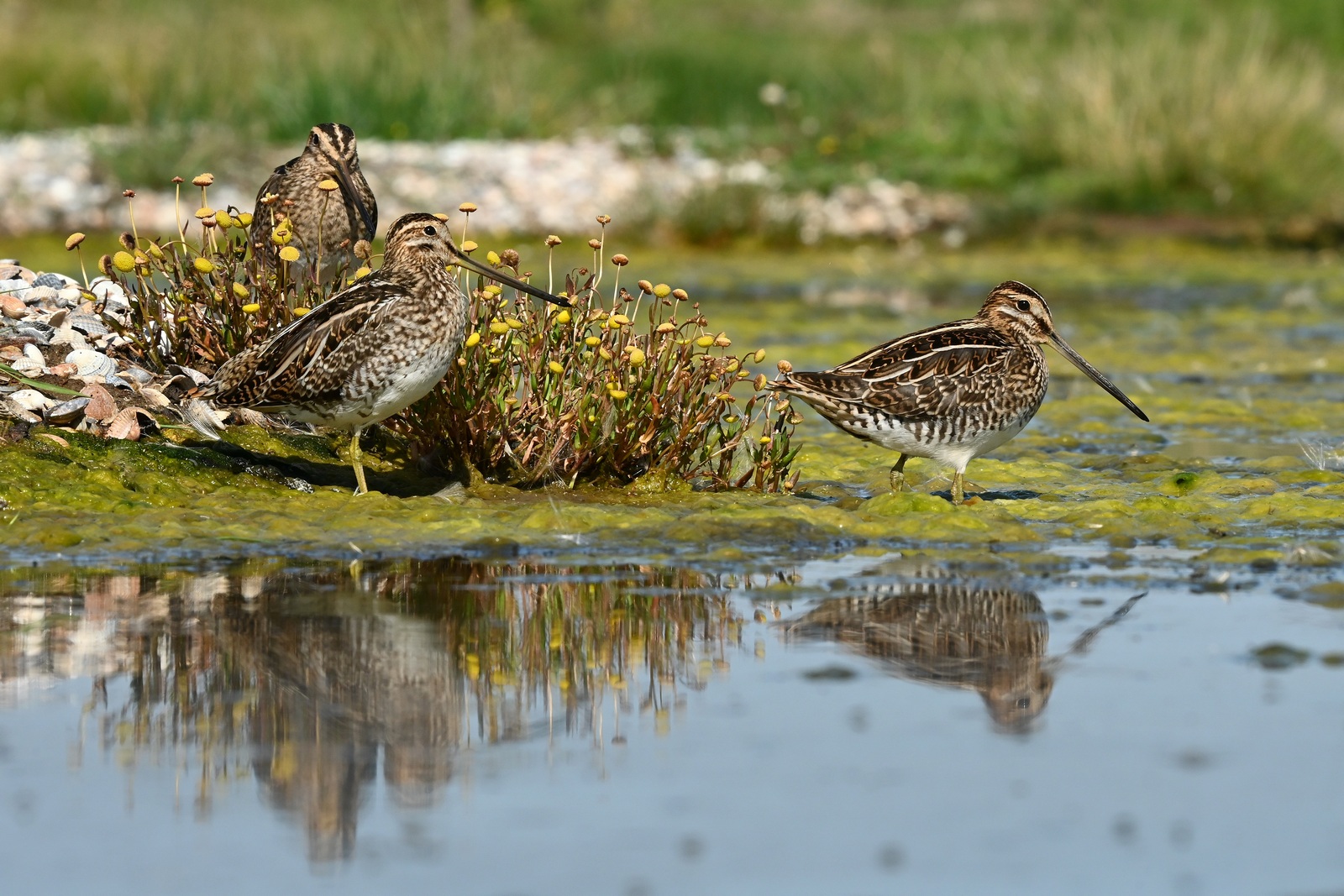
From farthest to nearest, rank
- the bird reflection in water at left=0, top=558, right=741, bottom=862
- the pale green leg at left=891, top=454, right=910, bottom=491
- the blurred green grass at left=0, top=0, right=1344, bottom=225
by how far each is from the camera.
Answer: the blurred green grass at left=0, top=0, right=1344, bottom=225 → the pale green leg at left=891, top=454, right=910, bottom=491 → the bird reflection in water at left=0, top=558, right=741, bottom=862

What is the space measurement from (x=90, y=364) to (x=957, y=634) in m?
4.25

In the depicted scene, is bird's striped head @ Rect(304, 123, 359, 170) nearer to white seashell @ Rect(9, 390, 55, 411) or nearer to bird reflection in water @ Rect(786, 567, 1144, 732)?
white seashell @ Rect(9, 390, 55, 411)

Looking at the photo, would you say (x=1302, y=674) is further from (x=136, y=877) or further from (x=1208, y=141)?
(x=1208, y=141)

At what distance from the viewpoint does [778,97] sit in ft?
73.8

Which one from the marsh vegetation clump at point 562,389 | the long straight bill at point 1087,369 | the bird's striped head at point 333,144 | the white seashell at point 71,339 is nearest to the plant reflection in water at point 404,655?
the marsh vegetation clump at point 562,389

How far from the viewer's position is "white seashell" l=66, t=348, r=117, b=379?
800cm

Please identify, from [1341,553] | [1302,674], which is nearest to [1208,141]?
[1341,553]

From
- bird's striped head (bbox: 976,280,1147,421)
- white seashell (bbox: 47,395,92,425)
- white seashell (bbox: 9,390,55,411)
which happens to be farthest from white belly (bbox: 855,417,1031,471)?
white seashell (bbox: 9,390,55,411)

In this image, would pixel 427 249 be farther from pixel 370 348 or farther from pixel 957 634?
pixel 957 634

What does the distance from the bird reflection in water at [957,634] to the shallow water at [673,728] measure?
0.6 inches

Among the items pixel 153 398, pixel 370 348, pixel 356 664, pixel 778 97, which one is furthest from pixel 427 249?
pixel 778 97

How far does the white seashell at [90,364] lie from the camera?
26.2ft

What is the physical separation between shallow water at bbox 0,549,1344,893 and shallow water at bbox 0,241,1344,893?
0.01 meters

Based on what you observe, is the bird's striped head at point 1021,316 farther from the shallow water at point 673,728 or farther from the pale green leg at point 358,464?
→ the pale green leg at point 358,464
